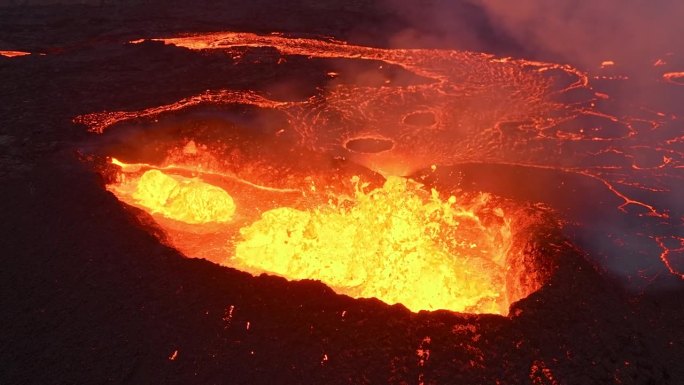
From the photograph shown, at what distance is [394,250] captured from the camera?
397cm

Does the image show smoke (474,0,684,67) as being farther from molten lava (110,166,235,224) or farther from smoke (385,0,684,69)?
molten lava (110,166,235,224)

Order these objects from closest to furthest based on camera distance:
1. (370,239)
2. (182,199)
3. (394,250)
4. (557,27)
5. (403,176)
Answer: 1. (394,250)
2. (370,239)
3. (182,199)
4. (403,176)
5. (557,27)

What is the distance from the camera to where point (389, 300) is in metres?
3.70

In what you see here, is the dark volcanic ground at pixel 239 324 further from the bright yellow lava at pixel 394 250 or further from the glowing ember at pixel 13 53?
the glowing ember at pixel 13 53

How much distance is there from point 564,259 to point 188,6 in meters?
9.20

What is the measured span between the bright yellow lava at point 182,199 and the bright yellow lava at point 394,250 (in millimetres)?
358


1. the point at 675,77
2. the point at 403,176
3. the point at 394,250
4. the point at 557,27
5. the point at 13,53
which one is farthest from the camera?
the point at 557,27

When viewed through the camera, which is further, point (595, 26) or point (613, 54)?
point (595, 26)

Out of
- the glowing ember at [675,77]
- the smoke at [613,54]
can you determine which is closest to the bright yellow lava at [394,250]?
the smoke at [613,54]

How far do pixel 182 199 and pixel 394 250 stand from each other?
75.3 inches

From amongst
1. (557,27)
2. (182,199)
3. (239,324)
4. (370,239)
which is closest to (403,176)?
(370,239)

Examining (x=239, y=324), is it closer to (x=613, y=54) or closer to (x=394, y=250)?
(x=394, y=250)

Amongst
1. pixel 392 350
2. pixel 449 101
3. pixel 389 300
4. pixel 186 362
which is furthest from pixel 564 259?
pixel 449 101

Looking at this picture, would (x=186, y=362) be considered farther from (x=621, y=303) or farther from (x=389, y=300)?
(x=621, y=303)
